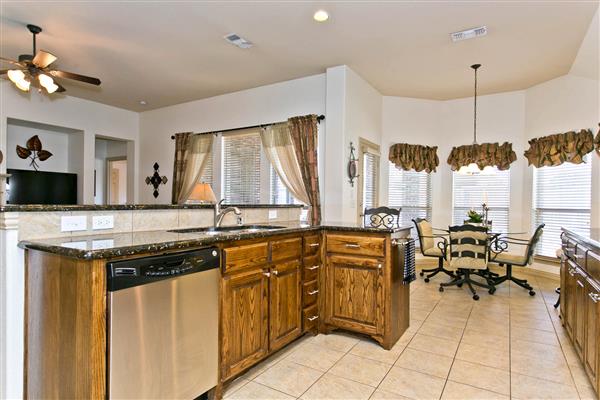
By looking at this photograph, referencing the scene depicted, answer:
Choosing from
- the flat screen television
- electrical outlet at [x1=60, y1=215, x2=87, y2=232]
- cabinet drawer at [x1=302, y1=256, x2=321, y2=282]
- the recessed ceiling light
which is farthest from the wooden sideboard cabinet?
the flat screen television

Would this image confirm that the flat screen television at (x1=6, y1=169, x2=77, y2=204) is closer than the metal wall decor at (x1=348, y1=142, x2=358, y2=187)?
No

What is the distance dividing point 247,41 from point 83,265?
10.1 ft

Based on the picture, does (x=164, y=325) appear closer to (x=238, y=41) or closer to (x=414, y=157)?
(x=238, y=41)

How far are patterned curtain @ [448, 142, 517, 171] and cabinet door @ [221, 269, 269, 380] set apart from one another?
14.5 ft

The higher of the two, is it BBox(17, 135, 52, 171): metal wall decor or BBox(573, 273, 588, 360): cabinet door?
BBox(17, 135, 52, 171): metal wall decor

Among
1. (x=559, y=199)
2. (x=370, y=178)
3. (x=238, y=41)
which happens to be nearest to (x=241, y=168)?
(x=370, y=178)

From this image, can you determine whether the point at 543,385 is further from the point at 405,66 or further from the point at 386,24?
the point at 405,66

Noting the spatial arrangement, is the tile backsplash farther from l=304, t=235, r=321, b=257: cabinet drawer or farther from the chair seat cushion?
the chair seat cushion

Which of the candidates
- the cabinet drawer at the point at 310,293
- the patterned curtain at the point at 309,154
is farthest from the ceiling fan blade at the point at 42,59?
the cabinet drawer at the point at 310,293

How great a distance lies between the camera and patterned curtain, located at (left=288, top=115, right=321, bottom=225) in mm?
4547

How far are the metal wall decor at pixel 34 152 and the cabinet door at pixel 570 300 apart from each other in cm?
760

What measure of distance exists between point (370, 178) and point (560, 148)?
8.61 ft

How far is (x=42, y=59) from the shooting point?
140 inches

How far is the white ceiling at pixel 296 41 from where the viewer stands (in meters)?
3.12
